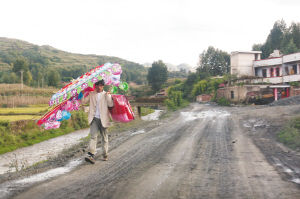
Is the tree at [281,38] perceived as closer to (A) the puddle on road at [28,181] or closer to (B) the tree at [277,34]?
(B) the tree at [277,34]

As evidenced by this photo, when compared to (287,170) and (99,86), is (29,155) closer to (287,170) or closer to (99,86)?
(99,86)

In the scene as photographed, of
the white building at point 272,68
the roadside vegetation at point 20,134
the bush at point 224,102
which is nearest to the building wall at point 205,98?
the white building at point 272,68

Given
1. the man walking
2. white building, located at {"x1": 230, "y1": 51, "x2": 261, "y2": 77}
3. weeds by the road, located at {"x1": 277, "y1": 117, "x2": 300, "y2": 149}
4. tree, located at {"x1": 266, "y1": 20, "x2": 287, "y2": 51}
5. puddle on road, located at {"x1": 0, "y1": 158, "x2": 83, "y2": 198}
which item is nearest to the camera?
puddle on road, located at {"x1": 0, "y1": 158, "x2": 83, "y2": 198}

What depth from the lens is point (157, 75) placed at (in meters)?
85.4

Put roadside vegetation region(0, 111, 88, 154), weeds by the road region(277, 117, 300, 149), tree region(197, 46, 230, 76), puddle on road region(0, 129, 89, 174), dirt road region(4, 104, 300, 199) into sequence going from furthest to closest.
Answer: tree region(197, 46, 230, 76) < roadside vegetation region(0, 111, 88, 154) < puddle on road region(0, 129, 89, 174) < weeds by the road region(277, 117, 300, 149) < dirt road region(4, 104, 300, 199)

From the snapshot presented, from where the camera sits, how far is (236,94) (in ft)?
120

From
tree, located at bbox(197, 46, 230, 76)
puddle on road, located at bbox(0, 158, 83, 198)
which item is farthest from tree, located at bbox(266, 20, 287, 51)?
puddle on road, located at bbox(0, 158, 83, 198)

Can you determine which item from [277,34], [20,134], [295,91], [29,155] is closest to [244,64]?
[295,91]

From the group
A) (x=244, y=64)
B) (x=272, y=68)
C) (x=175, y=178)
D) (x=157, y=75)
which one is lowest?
(x=175, y=178)

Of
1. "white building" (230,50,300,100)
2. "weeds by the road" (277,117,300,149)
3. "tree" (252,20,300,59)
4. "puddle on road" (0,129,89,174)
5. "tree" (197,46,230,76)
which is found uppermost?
"tree" (252,20,300,59)

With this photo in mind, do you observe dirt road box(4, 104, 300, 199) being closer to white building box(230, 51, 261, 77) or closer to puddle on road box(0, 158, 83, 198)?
puddle on road box(0, 158, 83, 198)

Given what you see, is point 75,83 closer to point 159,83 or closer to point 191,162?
point 191,162

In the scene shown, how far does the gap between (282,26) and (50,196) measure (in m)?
83.5

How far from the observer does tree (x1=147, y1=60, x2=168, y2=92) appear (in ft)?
279
